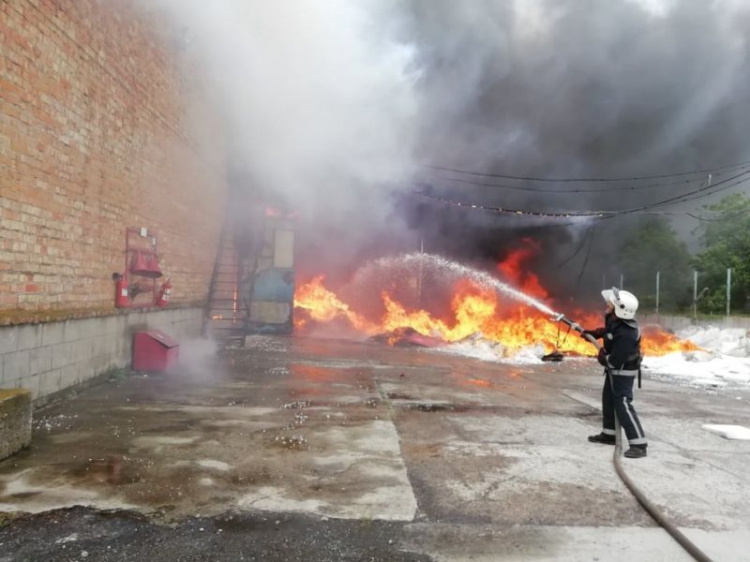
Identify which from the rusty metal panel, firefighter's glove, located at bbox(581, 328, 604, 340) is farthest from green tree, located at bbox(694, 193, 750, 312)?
firefighter's glove, located at bbox(581, 328, 604, 340)

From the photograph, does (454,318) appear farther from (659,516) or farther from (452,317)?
(659,516)

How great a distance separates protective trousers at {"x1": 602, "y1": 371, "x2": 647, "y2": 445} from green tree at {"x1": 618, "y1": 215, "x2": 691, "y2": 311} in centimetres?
2052

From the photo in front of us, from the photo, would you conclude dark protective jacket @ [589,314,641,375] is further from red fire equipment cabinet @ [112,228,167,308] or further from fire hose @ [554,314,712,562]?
red fire equipment cabinet @ [112,228,167,308]

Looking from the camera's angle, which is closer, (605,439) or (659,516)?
(659,516)

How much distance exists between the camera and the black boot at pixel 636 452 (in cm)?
451

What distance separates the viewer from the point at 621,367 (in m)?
4.79

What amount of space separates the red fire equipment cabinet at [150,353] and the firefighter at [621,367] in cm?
600

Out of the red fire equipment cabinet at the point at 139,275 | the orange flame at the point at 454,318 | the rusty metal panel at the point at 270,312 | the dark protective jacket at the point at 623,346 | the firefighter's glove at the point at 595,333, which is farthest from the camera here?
the orange flame at the point at 454,318

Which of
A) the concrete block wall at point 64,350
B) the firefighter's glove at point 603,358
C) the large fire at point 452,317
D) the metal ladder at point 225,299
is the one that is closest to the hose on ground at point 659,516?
the firefighter's glove at point 603,358

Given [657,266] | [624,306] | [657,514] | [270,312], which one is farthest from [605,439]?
[657,266]

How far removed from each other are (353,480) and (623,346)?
269 centimetres

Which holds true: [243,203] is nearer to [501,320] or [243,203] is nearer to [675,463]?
[501,320]

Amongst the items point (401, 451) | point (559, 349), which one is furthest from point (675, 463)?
point (559, 349)

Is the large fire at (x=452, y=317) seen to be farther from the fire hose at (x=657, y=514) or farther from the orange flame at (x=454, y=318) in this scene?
the fire hose at (x=657, y=514)
